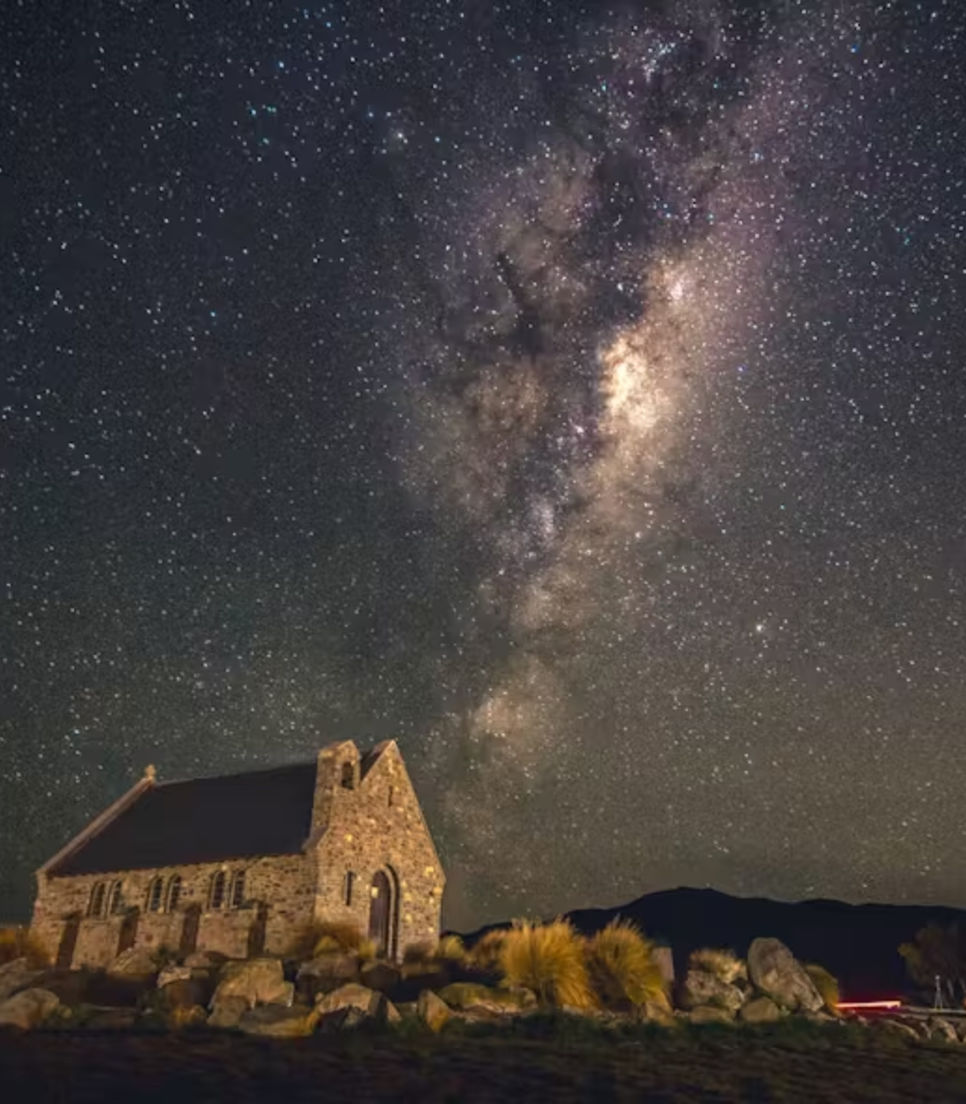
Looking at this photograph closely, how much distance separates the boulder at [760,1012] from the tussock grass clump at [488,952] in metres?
7.19

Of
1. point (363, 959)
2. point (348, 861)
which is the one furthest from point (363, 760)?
point (363, 959)

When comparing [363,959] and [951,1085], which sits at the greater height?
[363,959]

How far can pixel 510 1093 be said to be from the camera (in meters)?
14.9

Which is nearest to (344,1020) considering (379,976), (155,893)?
(379,976)

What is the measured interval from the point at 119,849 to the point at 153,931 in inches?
197

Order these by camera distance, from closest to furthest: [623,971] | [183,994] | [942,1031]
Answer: [183,994], [623,971], [942,1031]

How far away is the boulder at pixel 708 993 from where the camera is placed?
87.4 feet

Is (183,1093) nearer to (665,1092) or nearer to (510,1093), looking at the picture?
(510,1093)

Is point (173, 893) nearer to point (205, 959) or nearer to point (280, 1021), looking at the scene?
point (205, 959)

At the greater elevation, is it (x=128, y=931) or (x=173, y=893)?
(x=173, y=893)

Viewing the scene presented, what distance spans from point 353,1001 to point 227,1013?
2.99 meters

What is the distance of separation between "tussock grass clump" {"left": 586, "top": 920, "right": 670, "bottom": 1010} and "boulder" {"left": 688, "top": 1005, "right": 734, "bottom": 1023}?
0.79 meters

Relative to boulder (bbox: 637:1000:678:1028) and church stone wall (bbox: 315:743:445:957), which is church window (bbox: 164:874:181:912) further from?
boulder (bbox: 637:1000:678:1028)

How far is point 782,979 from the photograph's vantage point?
2920 cm
